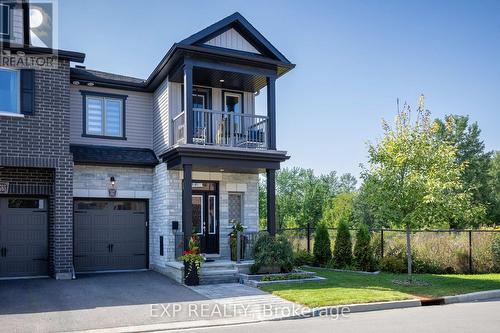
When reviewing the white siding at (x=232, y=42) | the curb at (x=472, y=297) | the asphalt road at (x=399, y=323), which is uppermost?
the white siding at (x=232, y=42)

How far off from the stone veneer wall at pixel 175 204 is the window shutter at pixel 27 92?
4.24 metres

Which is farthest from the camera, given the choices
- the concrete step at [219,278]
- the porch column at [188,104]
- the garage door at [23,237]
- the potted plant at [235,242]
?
the potted plant at [235,242]

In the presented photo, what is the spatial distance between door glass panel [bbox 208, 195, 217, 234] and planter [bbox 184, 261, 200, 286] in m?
3.12

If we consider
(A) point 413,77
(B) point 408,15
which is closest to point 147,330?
(B) point 408,15

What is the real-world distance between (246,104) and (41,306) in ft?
31.3

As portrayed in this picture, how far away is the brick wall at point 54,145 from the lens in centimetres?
1365

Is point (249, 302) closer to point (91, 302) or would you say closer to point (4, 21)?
point (91, 302)

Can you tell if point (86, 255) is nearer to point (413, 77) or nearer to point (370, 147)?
point (370, 147)

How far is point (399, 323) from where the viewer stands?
8.99 meters

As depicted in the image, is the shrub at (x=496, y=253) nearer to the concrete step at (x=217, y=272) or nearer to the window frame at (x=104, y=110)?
the concrete step at (x=217, y=272)

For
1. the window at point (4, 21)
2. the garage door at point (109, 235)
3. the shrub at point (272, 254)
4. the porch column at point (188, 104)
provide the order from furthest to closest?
the garage door at point (109, 235) < the porch column at point (188, 104) < the window at point (4, 21) < the shrub at point (272, 254)

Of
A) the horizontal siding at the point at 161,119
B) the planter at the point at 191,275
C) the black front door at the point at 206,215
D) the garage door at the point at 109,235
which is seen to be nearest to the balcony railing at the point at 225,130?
the horizontal siding at the point at 161,119

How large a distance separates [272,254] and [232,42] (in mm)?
6620

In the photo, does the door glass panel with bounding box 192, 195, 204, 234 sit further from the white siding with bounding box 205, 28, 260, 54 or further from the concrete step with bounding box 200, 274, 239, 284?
the white siding with bounding box 205, 28, 260, 54
